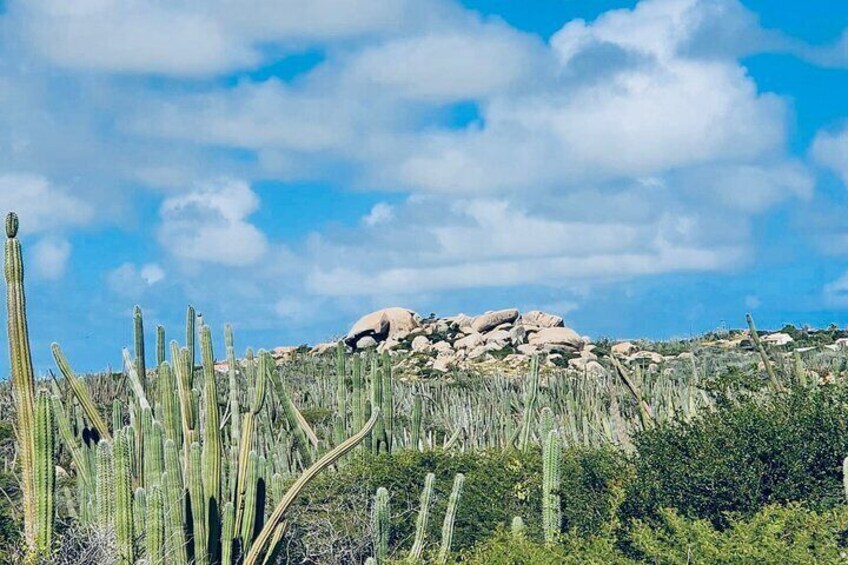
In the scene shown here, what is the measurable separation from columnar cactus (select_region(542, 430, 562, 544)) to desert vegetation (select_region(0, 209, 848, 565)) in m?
0.02

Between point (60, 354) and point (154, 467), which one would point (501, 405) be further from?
point (154, 467)

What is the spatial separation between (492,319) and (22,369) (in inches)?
1650

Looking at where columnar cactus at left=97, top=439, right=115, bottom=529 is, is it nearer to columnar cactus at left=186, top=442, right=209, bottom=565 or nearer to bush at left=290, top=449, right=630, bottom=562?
columnar cactus at left=186, top=442, right=209, bottom=565

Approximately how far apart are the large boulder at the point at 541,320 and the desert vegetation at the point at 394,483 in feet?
101

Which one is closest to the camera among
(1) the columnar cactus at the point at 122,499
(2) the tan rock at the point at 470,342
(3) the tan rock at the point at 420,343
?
Result: (1) the columnar cactus at the point at 122,499

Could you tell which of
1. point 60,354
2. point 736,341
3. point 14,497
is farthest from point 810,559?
point 736,341

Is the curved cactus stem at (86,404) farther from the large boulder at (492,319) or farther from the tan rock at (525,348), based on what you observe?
the large boulder at (492,319)

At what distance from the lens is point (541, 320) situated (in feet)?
167

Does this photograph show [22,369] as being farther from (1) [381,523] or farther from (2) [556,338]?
(2) [556,338]

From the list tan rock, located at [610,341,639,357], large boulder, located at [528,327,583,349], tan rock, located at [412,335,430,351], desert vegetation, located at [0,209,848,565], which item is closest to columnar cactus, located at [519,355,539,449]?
desert vegetation, located at [0,209,848,565]

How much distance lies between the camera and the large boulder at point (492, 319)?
5034cm

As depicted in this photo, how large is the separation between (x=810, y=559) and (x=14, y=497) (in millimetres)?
10960

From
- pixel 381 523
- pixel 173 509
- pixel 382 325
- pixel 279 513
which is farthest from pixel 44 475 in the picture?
pixel 382 325

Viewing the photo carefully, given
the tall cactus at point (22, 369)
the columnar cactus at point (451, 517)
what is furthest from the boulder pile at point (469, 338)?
the tall cactus at point (22, 369)
